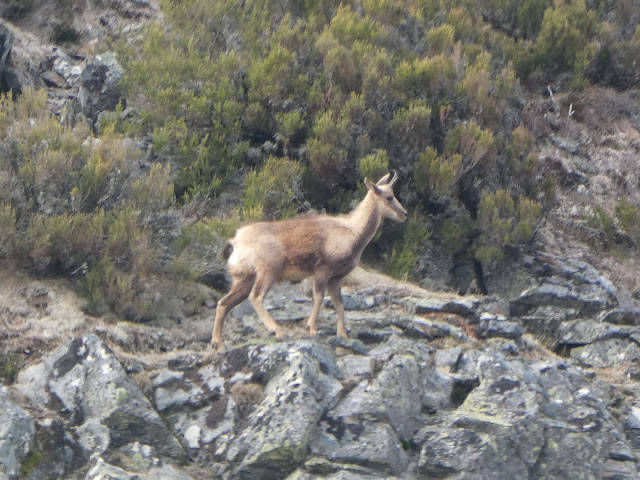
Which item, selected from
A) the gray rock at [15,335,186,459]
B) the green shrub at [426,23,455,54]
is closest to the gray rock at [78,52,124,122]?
the green shrub at [426,23,455,54]

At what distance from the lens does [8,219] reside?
11.1 metres

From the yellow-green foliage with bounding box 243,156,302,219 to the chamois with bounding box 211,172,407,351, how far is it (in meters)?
2.75

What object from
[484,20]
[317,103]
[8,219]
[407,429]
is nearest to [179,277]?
[8,219]

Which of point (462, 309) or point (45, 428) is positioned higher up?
point (45, 428)

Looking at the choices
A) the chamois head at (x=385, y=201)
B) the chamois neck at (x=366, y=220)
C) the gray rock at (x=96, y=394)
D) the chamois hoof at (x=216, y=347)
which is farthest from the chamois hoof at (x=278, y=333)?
the chamois head at (x=385, y=201)

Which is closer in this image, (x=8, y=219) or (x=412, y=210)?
(x=8, y=219)

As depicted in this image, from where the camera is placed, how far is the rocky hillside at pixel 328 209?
8.80 metres

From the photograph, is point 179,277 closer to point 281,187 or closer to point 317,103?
point 281,187

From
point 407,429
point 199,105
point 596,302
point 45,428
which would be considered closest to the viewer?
point 45,428

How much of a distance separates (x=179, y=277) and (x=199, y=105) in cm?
428

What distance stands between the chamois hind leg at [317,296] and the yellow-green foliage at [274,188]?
9.92ft

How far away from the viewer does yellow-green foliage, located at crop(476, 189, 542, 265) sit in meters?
15.6

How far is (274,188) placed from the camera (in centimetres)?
1468

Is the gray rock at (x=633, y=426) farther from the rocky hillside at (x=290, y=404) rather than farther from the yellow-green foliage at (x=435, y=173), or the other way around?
the yellow-green foliage at (x=435, y=173)
